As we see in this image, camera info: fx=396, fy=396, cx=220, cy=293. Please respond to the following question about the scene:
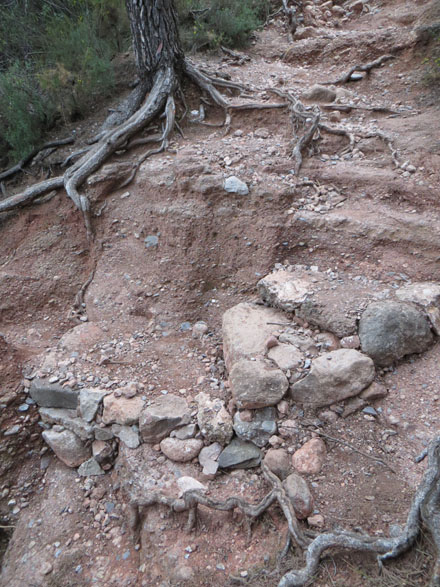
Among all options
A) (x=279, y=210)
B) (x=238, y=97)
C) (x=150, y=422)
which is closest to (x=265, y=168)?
(x=279, y=210)

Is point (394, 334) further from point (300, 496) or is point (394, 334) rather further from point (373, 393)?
point (300, 496)

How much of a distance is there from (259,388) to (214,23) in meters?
6.03

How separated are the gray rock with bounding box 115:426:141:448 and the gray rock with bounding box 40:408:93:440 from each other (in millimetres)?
251

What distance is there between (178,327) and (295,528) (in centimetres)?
182

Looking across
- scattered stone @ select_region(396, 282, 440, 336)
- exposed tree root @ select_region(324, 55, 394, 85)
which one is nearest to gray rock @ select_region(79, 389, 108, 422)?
scattered stone @ select_region(396, 282, 440, 336)

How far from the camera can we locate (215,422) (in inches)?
102

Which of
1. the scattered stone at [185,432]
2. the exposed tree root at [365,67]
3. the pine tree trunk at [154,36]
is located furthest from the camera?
the exposed tree root at [365,67]

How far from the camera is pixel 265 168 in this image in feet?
12.9

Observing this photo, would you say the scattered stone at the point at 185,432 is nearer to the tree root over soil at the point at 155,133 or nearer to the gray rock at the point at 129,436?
the gray rock at the point at 129,436

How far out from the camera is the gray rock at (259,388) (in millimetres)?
2541

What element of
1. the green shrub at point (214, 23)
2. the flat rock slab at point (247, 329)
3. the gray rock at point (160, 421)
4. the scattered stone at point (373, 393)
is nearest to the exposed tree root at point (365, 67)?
the green shrub at point (214, 23)

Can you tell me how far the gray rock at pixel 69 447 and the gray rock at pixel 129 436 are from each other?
1.14 ft

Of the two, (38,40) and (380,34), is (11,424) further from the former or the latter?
(380,34)

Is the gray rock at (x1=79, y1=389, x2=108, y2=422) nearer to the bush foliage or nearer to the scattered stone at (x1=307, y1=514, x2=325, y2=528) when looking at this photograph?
the scattered stone at (x1=307, y1=514, x2=325, y2=528)
